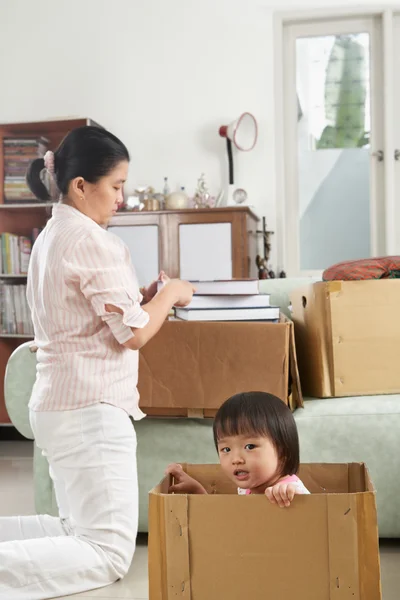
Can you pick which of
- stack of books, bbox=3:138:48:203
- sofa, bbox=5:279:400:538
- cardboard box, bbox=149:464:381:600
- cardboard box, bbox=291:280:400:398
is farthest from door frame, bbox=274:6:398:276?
cardboard box, bbox=149:464:381:600

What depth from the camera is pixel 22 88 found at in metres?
4.33

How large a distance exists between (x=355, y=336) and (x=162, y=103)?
259 centimetres

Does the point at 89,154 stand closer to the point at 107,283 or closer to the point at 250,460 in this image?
the point at 107,283

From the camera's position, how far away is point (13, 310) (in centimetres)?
398

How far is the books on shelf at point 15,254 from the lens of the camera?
13.1 ft

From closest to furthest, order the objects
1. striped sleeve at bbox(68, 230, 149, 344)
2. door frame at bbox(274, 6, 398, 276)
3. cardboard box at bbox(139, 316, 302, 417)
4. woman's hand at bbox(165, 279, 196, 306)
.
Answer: striped sleeve at bbox(68, 230, 149, 344), woman's hand at bbox(165, 279, 196, 306), cardboard box at bbox(139, 316, 302, 417), door frame at bbox(274, 6, 398, 276)

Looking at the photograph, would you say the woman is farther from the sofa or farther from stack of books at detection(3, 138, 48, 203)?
stack of books at detection(3, 138, 48, 203)

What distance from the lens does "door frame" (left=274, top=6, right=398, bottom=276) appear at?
4.06 meters

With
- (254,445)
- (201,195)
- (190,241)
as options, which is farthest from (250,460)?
(201,195)

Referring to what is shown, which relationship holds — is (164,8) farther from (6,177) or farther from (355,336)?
(355,336)

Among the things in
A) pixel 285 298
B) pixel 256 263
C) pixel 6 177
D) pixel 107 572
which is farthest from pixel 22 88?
pixel 107 572

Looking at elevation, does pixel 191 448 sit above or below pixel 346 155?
below

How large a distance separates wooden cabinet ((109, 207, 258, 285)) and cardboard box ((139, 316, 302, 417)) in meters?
1.81

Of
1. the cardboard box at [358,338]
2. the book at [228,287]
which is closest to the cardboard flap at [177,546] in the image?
the book at [228,287]
